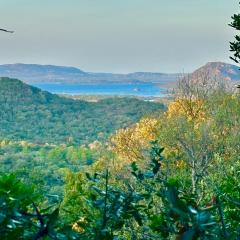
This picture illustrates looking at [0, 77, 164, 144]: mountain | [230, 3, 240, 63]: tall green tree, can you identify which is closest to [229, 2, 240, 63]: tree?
[230, 3, 240, 63]: tall green tree

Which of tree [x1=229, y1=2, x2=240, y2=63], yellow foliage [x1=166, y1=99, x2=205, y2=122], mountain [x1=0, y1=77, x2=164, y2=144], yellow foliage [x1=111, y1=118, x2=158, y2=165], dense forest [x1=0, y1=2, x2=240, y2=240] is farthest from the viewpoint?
mountain [x1=0, y1=77, x2=164, y2=144]

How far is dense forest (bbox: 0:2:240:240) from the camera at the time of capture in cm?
137

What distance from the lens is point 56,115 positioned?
372 ft

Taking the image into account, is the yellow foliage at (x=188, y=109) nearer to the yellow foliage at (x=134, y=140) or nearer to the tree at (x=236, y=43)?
the yellow foliage at (x=134, y=140)

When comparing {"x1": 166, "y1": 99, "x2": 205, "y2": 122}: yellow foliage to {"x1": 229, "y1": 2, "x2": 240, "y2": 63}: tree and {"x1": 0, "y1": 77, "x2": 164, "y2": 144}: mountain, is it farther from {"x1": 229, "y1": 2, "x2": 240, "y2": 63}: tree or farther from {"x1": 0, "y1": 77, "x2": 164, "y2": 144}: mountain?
{"x1": 0, "y1": 77, "x2": 164, "y2": 144}: mountain

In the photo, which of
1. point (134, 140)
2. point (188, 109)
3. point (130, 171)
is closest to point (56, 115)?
point (188, 109)

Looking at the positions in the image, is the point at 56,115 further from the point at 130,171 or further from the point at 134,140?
the point at 130,171

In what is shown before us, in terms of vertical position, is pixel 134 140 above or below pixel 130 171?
below

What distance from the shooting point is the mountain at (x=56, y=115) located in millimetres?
101750

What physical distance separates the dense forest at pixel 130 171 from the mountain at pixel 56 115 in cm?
23

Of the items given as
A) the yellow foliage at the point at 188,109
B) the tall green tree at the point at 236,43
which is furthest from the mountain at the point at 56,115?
the tall green tree at the point at 236,43

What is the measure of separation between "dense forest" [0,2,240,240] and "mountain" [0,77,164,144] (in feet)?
0.76

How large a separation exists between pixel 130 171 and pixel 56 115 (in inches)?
4397

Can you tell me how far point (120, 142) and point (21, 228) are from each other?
32108mm
